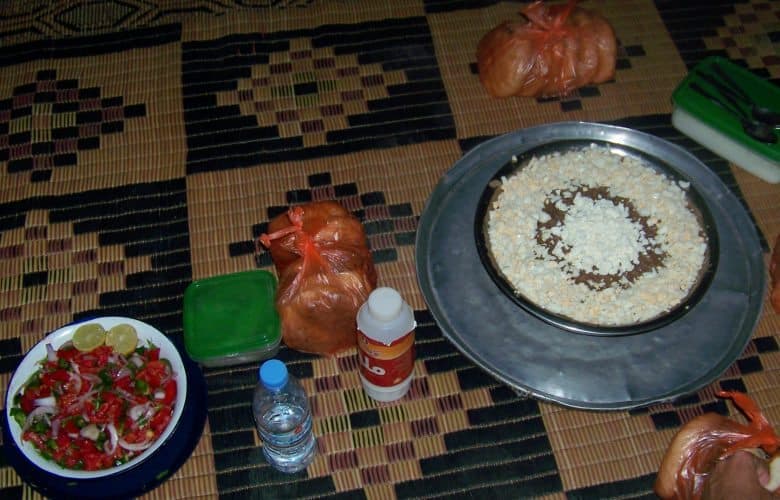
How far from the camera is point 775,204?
1.68 m

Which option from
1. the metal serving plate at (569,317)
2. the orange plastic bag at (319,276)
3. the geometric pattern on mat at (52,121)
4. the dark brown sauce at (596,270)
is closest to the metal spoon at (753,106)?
the metal serving plate at (569,317)

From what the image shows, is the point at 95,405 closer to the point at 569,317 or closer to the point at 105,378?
the point at 105,378

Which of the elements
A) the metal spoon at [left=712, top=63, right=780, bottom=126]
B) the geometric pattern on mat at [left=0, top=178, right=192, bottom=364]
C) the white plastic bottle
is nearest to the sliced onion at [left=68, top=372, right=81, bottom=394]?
the geometric pattern on mat at [left=0, top=178, right=192, bottom=364]

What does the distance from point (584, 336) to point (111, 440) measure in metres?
0.87

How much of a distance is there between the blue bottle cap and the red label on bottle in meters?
0.16

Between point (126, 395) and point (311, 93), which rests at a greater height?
point (311, 93)

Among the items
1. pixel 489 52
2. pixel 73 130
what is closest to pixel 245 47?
pixel 73 130

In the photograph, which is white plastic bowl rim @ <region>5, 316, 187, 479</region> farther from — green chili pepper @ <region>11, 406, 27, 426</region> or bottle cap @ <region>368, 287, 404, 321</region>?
bottle cap @ <region>368, 287, 404, 321</region>

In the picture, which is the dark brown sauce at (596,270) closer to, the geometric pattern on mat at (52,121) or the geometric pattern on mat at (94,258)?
the geometric pattern on mat at (94,258)

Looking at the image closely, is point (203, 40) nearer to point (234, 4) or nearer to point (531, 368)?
point (234, 4)

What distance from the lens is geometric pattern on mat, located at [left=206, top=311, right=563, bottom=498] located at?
134 centimetres

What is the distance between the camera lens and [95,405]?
4.17ft

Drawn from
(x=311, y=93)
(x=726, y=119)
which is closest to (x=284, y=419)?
(x=311, y=93)

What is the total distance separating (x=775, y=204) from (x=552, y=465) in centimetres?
82
